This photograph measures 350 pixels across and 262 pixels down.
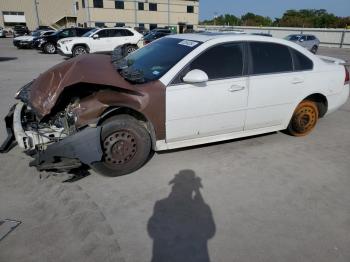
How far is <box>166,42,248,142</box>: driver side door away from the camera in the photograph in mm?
3803

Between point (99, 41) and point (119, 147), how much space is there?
48.0ft

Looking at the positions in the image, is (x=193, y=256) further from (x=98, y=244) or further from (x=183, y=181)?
(x=183, y=181)

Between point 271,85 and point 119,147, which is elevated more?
point 271,85

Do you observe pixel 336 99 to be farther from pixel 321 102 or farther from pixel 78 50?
pixel 78 50

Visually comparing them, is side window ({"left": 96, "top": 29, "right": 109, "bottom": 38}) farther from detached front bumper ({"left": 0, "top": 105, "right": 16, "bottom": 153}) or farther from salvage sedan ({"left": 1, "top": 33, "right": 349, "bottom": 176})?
detached front bumper ({"left": 0, "top": 105, "right": 16, "bottom": 153})

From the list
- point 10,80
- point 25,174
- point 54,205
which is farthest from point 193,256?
point 10,80

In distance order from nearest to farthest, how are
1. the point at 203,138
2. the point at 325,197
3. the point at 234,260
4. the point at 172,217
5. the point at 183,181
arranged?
the point at 234,260
the point at 172,217
the point at 325,197
the point at 183,181
the point at 203,138

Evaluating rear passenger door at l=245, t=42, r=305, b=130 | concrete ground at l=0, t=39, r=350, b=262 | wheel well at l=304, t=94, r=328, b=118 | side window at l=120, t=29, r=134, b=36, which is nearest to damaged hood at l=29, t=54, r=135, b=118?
concrete ground at l=0, t=39, r=350, b=262

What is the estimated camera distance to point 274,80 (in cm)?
438

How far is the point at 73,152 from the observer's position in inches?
132

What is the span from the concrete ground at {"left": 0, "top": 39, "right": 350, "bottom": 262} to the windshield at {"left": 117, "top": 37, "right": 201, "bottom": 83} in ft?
4.00

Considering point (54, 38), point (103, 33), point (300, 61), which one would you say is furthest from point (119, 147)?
point (54, 38)

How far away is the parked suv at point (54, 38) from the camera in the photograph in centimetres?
1873

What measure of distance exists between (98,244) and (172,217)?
0.77 m
